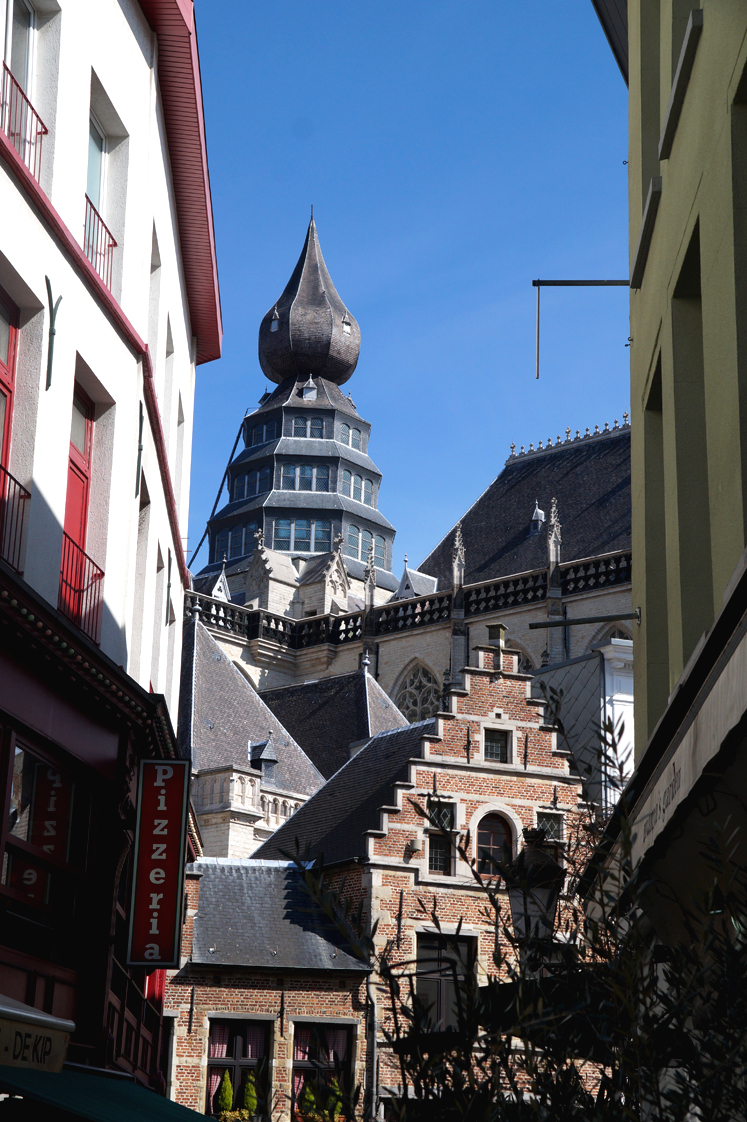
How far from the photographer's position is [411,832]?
69.9ft

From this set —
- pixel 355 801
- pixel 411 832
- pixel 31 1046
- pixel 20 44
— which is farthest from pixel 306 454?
pixel 31 1046

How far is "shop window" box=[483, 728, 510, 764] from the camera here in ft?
74.6

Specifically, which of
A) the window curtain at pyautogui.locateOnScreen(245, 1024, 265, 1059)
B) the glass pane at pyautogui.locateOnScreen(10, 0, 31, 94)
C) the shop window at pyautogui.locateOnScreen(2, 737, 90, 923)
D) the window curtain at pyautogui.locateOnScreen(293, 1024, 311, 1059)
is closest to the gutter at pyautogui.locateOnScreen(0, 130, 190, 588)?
the glass pane at pyautogui.locateOnScreen(10, 0, 31, 94)

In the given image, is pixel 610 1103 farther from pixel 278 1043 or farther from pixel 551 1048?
pixel 278 1043

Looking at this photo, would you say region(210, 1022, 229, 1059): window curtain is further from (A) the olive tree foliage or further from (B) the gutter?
(A) the olive tree foliage

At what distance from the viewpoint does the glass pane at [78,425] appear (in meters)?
10.1

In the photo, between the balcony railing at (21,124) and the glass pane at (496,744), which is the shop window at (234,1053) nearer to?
the glass pane at (496,744)

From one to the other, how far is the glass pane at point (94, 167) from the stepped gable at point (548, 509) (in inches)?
1439

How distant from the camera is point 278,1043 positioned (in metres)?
19.4

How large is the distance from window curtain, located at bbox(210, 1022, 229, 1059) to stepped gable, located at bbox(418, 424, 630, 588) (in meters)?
29.0

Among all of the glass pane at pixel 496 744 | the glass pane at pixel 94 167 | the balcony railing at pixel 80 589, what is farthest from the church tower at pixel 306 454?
the balcony railing at pixel 80 589

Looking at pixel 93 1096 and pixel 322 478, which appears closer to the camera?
pixel 93 1096

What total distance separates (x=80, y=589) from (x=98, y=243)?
8.92 ft

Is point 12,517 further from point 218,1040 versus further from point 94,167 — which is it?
point 218,1040
